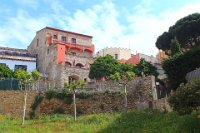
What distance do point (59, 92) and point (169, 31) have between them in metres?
21.9

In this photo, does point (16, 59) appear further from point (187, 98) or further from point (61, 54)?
point (187, 98)

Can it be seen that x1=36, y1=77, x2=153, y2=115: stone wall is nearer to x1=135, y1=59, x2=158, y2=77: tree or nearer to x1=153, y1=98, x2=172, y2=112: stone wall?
x1=153, y1=98, x2=172, y2=112: stone wall

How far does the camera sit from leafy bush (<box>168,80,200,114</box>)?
17688 millimetres

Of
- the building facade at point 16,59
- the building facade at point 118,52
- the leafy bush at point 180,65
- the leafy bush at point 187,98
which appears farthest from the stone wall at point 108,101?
the building facade at point 118,52

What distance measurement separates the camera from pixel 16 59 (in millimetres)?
51094

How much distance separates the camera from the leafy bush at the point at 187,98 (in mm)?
17688

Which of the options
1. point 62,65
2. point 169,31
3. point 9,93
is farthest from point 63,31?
point 9,93

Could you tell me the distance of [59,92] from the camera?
31.4 metres

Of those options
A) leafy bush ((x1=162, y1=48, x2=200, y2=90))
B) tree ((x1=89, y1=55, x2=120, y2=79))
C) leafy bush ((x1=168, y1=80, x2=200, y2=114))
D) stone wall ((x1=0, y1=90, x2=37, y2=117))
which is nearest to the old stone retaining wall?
stone wall ((x1=0, y1=90, x2=37, y2=117))

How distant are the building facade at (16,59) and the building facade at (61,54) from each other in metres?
1.54

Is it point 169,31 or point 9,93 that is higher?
point 169,31

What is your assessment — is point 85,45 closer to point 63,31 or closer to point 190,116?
point 63,31

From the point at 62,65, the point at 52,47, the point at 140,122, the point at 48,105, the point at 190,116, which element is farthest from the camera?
the point at 52,47

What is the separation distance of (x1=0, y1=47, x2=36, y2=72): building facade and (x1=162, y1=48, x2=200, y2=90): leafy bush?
89.5ft
